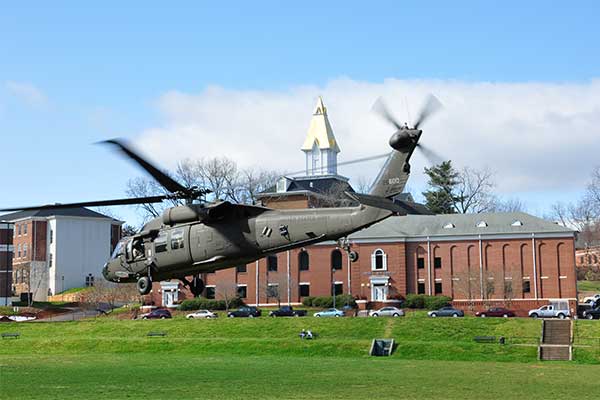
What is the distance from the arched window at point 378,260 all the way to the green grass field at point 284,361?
1182 inches

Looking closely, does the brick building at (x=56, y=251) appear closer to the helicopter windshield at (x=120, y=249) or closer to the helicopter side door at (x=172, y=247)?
the helicopter windshield at (x=120, y=249)

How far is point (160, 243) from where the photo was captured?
2961 centimetres

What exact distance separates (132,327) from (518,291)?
45.0m

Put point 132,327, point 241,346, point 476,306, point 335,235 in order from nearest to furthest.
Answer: point 335,235, point 241,346, point 132,327, point 476,306

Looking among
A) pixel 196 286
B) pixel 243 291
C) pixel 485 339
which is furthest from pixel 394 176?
pixel 243 291

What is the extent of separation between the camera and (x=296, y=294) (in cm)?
11044

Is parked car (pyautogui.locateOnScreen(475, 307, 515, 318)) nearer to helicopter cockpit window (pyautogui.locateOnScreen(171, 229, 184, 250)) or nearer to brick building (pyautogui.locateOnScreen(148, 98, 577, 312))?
brick building (pyautogui.locateOnScreen(148, 98, 577, 312))

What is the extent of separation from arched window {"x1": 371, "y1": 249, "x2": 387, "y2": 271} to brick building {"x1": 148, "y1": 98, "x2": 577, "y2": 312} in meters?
0.12

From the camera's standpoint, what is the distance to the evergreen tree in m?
153

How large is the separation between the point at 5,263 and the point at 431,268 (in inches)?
2262

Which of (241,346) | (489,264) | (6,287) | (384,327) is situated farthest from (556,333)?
(6,287)

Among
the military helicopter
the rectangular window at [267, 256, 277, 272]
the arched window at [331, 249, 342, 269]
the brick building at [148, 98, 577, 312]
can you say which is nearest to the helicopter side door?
the military helicopter

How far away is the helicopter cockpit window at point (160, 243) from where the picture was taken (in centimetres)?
2947

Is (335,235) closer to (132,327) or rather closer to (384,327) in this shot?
(384,327)
